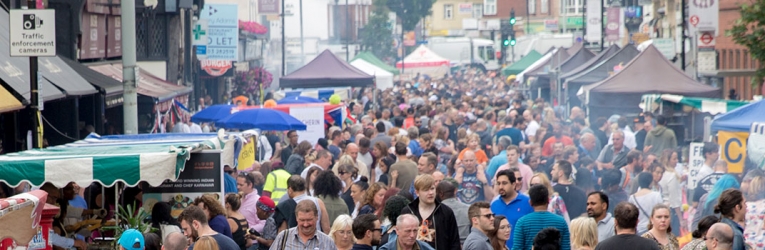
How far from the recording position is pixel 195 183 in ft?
35.9

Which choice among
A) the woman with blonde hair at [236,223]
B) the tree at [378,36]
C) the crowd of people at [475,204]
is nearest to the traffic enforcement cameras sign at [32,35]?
the crowd of people at [475,204]

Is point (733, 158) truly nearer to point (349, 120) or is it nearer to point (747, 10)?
point (747, 10)

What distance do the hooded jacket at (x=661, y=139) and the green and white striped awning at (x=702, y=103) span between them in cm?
63

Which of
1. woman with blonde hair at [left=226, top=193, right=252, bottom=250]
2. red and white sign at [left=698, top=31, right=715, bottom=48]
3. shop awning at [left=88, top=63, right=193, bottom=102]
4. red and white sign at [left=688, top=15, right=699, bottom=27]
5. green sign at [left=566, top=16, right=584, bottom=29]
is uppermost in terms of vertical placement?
green sign at [left=566, top=16, right=584, bottom=29]

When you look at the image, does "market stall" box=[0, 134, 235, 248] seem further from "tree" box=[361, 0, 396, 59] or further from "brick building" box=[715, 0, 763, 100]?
"tree" box=[361, 0, 396, 59]

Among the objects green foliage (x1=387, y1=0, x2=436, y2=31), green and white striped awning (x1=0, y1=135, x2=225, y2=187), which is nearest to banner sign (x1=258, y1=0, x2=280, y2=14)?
green and white striped awning (x1=0, y1=135, x2=225, y2=187)

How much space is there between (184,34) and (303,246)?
2474 cm

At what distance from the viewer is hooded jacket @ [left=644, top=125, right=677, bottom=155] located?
19.6 m

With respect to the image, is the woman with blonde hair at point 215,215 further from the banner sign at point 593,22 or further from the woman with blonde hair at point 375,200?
the banner sign at point 593,22

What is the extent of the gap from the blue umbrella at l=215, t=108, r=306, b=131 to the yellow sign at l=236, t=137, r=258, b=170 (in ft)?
15.1

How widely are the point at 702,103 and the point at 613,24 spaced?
28.5m

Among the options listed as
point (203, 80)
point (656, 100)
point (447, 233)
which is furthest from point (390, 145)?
point (203, 80)

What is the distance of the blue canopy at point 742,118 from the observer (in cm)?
1427

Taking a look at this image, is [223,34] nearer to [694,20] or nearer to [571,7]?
[694,20]
